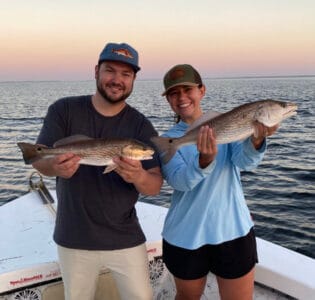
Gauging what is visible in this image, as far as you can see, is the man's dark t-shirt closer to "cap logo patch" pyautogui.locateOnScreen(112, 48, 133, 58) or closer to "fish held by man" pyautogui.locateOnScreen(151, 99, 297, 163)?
"fish held by man" pyautogui.locateOnScreen(151, 99, 297, 163)

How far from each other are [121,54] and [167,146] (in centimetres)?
91

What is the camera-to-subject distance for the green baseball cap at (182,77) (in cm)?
355

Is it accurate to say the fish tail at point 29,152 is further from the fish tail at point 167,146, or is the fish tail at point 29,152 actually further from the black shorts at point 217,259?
the black shorts at point 217,259

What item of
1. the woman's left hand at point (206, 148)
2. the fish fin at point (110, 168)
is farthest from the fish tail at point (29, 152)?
the woman's left hand at point (206, 148)

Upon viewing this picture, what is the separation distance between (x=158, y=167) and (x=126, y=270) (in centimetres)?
98

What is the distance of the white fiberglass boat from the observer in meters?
4.22

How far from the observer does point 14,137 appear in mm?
24547

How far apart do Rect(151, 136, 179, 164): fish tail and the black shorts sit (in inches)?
30.4

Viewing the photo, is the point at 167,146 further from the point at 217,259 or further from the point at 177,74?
the point at 217,259

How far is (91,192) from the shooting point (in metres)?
3.65

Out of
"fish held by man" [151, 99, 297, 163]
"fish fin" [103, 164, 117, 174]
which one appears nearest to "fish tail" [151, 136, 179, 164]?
"fish held by man" [151, 99, 297, 163]

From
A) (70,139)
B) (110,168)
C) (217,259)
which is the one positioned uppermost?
(70,139)

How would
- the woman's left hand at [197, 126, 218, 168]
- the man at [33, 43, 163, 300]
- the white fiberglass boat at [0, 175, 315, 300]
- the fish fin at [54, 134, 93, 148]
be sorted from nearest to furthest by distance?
the woman's left hand at [197, 126, 218, 168]
the fish fin at [54, 134, 93, 148]
the man at [33, 43, 163, 300]
the white fiberglass boat at [0, 175, 315, 300]

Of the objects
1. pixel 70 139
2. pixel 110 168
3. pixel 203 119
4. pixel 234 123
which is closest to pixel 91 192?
pixel 110 168
